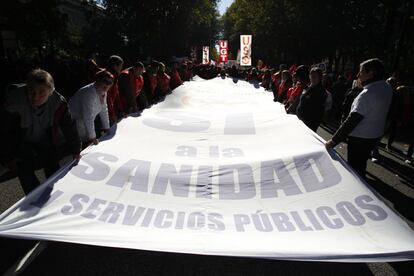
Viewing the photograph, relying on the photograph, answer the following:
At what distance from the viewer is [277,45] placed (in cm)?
3794

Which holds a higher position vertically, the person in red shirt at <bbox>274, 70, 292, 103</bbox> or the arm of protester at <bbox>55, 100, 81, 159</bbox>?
the arm of protester at <bbox>55, 100, 81, 159</bbox>

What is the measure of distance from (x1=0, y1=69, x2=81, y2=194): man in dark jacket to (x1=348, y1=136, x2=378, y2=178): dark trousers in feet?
11.0

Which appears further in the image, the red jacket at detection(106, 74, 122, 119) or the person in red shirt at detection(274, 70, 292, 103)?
the person in red shirt at detection(274, 70, 292, 103)

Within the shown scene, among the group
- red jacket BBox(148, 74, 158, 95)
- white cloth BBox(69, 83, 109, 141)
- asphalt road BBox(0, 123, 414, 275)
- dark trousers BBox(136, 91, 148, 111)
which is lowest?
asphalt road BBox(0, 123, 414, 275)

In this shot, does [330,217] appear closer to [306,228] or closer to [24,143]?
[306,228]

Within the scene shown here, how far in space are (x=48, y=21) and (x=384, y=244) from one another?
30996mm

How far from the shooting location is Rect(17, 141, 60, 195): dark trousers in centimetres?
378

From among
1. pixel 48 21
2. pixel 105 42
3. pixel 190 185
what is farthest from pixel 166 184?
pixel 105 42

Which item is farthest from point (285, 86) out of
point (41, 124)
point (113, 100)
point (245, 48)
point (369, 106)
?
point (245, 48)

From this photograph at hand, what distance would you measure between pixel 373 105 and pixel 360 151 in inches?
27.2

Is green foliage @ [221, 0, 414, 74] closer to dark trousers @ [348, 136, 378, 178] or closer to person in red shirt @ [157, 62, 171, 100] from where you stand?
person in red shirt @ [157, 62, 171, 100]

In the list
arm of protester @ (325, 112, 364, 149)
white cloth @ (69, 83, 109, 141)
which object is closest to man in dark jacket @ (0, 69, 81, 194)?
white cloth @ (69, 83, 109, 141)

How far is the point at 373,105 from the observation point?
4.24 meters

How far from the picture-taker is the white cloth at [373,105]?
421 centimetres
